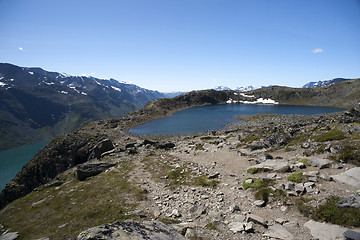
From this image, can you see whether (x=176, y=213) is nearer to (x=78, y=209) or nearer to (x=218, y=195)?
(x=218, y=195)

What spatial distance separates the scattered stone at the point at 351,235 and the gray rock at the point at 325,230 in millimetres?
448

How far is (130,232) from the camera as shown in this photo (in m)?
8.46

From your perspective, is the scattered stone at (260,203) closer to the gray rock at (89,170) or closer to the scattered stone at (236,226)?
the scattered stone at (236,226)

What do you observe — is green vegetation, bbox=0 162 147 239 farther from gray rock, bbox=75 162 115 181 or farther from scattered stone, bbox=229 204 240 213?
scattered stone, bbox=229 204 240 213

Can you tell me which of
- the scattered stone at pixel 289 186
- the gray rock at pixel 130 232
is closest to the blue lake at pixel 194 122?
the scattered stone at pixel 289 186

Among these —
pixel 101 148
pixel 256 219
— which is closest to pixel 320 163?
pixel 256 219

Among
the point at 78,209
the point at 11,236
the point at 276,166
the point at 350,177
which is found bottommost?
the point at 11,236

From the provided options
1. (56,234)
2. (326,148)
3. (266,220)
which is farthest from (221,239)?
(326,148)

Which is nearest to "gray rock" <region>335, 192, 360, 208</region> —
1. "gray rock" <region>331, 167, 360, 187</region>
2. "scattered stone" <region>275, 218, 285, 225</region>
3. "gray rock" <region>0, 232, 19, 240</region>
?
"gray rock" <region>331, 167, 360, 187</region>

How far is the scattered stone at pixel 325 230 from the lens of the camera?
916cm

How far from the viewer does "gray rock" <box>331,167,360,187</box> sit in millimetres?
13512

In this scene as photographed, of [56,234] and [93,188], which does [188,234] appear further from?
[93,188]

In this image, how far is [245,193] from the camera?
49.8 feet

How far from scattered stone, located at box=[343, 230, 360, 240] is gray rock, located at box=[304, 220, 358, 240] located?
1.47 feet
